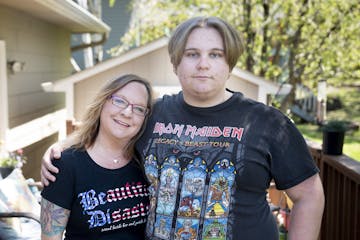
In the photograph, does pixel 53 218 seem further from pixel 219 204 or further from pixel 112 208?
pixel 219 204

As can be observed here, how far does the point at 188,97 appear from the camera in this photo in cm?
175

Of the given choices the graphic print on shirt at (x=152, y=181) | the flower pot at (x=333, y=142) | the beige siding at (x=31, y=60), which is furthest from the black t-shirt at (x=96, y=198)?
the beige siding at (x=31, y=60)

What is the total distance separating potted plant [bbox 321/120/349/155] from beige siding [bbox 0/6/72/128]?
3.53 m

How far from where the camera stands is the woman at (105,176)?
1765mm

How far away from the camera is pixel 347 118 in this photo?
14820mm

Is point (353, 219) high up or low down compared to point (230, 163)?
down

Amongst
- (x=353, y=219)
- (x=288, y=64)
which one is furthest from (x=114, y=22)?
(x=353, y=219)

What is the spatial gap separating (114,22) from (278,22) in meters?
6.24

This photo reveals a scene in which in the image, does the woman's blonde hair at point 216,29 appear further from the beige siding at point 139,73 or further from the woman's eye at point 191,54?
the beige siding at point 139,73

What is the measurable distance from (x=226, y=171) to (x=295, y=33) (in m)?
7.39

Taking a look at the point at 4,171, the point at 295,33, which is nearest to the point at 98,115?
the point at 4,171

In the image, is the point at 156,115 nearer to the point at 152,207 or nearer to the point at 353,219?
the point at 152,207

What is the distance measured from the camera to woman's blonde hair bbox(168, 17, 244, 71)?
165 centimetres

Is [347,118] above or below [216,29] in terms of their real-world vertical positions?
below
